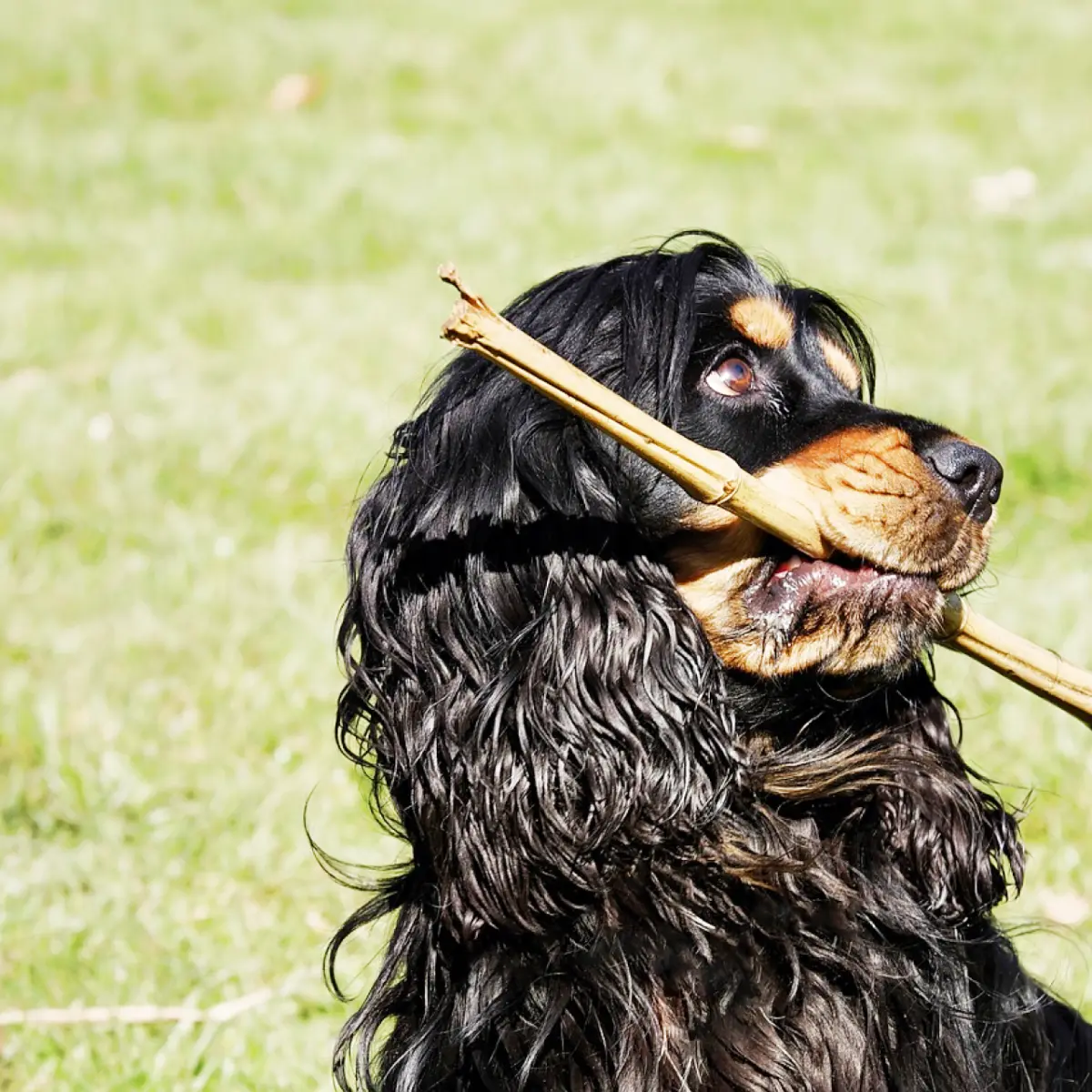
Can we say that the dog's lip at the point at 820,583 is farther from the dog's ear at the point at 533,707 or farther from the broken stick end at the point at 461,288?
the broken stick end at the point at 461,288

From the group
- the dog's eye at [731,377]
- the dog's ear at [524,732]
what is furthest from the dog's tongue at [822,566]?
the dog's eye at [731,377]

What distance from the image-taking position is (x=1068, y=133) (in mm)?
11312

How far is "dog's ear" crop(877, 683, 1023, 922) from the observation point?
293cm

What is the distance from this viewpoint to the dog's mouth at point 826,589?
272cm

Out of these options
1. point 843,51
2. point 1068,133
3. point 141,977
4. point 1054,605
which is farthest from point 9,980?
point 843,51

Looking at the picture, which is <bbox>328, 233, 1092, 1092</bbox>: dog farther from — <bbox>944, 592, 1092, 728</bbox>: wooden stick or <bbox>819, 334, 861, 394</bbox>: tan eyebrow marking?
<bbox>819, 334, 861, 394</bbox>: tan eyebrow marking

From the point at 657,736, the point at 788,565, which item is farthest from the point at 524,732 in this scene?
the point at 788,565

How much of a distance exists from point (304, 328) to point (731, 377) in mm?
5588

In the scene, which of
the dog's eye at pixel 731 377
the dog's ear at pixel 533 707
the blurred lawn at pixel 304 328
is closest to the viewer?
the dog's ear at pixel 533 707

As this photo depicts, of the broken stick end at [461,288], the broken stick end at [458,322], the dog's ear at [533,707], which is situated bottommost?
the dog's ear at [533,707]

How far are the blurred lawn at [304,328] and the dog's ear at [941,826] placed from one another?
1067 mm

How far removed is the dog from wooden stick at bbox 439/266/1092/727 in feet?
0.30

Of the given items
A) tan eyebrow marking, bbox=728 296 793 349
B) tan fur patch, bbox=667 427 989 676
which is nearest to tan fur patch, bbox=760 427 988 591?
tan fur patch, bbox=667 427 989 676

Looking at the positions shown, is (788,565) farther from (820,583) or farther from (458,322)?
(458,322)
